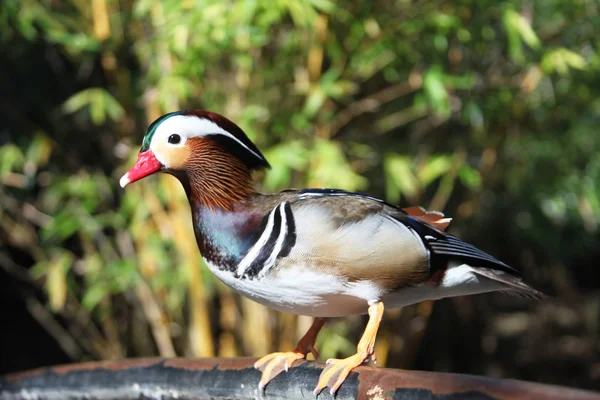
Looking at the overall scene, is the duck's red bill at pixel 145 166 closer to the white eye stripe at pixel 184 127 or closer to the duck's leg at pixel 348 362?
the white eye stripe at pixel 184 127

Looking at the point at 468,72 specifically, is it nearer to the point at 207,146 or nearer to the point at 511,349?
the point at 207,146

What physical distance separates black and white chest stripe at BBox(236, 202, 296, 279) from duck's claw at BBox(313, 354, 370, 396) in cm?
18

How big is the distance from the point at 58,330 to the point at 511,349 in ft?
8.73

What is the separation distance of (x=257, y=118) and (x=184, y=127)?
1351 mm

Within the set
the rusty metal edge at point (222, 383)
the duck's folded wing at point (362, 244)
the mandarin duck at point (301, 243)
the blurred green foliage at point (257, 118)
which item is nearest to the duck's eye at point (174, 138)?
the mandarin duck at point (301, 243)

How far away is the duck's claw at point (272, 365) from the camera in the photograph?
1.21 meters

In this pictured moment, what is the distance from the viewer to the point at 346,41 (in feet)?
8.71

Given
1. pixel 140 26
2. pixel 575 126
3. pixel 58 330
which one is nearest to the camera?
pixel 140 26

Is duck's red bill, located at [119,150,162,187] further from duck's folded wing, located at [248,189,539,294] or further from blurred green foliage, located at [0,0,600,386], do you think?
blurred green foliage, located at [0,0,600,386]

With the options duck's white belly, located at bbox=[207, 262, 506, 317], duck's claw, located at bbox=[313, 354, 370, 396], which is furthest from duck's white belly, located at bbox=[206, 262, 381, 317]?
duck's claw, located at bbox=[313, 354, 370, 396]

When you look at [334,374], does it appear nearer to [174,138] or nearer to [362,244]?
[362,244]

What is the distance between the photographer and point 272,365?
1.23 meters

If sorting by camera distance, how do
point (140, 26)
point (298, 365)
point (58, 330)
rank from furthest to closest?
point (58, 330) < point (140, 26) < point (298, 365)

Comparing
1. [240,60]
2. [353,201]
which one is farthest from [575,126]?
[353,201]
